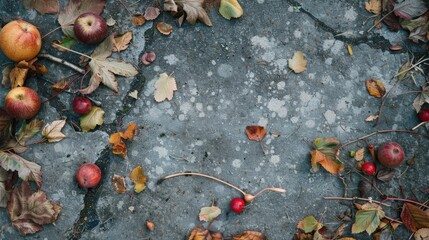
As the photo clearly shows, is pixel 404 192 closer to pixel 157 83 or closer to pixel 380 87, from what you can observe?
pixel 380 87

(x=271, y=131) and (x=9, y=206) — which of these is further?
(x=271, y=131)

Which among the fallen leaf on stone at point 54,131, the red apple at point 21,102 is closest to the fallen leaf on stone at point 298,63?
the fallen leaf on stone at point 54,131

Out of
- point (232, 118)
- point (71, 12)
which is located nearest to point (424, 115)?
point (232, 118)

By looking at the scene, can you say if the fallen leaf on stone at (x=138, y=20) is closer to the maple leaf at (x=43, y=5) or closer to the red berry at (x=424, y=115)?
the maple leaf at (x=43, y=5)

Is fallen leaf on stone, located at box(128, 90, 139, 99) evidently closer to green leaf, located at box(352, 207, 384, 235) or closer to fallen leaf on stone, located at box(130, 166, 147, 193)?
fallen leaf on stone, located at box(130, 166, 147, 193)

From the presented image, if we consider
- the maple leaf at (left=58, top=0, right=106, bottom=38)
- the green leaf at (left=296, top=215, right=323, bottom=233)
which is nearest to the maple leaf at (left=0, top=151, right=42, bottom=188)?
the maple leaf at (left=58, top=0, right=106, bottom=38)

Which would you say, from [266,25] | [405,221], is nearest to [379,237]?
[405,221]
